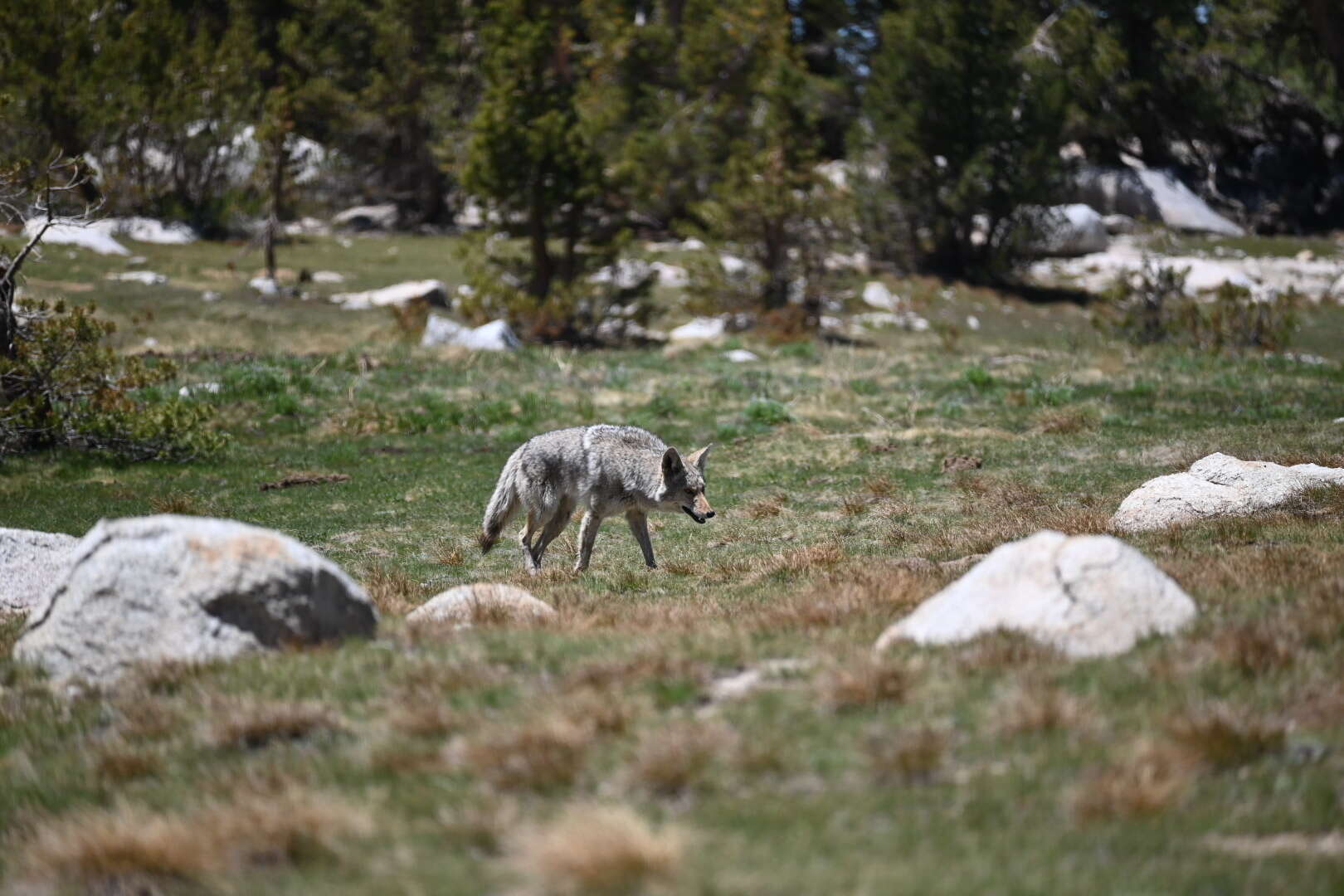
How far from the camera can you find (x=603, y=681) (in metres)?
6.17

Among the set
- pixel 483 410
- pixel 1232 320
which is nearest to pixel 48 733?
pixel 483 410

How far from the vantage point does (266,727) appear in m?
5.84

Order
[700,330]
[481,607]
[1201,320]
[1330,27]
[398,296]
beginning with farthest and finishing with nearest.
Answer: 1. [1330,27]
2. [398,296]
3. [700,330]
4. [1201,320]
5. [481,607]

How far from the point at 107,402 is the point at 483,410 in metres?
6.22

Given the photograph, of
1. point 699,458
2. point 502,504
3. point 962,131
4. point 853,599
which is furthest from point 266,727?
point 962,131

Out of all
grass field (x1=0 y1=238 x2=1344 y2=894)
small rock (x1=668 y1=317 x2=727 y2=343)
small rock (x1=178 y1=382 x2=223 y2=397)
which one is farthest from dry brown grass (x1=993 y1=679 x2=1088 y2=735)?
small rock (x1=668 y1=317 x2=727 y2=343)

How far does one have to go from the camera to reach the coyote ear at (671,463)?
11.9 m

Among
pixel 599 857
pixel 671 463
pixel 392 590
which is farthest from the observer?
pixel 671 463

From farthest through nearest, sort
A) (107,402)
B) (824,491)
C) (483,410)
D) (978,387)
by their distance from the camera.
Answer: (978,387)
(483,410)
(107,402)
(824,491)

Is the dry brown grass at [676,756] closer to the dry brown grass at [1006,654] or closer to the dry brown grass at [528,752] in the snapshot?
the dry brown grass at [528,752]

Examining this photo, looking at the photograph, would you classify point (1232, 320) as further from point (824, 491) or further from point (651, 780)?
point (651, 780)

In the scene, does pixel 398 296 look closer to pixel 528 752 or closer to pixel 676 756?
pixel 528 752

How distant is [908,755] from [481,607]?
4002 mm

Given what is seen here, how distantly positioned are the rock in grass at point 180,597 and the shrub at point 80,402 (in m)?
11.9
